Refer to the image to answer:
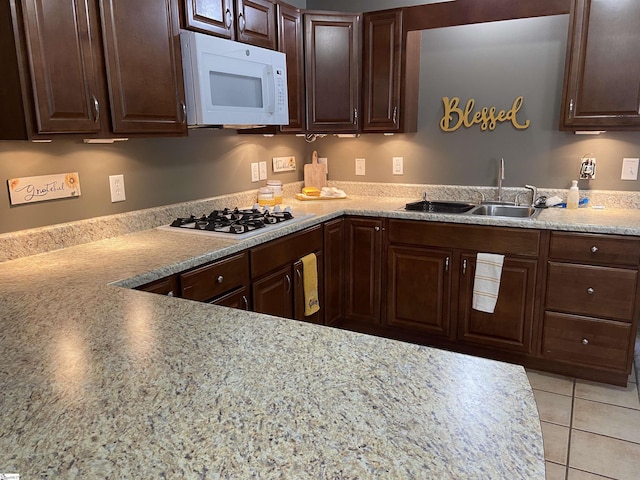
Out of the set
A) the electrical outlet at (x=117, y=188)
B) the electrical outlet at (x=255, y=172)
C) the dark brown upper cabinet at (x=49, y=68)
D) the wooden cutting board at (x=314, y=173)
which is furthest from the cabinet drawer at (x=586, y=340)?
the dark brown upper cabinet at (x=49, y=68)

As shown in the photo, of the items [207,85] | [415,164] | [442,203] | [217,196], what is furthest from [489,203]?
[207,85]

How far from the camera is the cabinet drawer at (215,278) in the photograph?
76.9 inches

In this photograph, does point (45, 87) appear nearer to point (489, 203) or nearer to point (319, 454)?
point (319, 454)

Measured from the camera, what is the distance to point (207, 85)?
220 cm

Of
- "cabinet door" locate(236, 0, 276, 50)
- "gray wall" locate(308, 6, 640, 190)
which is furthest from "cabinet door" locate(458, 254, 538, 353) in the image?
"cabinet door" locate(236, 0, 276, 50)

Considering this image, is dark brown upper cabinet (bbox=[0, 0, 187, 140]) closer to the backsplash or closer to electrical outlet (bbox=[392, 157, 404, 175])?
the backsplash

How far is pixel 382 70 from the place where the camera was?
123 inches

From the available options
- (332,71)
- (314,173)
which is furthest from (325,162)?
(332,71)

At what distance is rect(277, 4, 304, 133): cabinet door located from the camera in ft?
9.31

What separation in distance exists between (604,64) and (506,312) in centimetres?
143

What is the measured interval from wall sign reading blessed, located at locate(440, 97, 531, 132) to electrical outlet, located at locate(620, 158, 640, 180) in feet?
1.97

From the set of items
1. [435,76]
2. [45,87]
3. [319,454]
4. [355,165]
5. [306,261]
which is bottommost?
[306,261]

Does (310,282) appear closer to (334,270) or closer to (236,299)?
(334,270)

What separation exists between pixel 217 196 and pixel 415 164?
142cm
